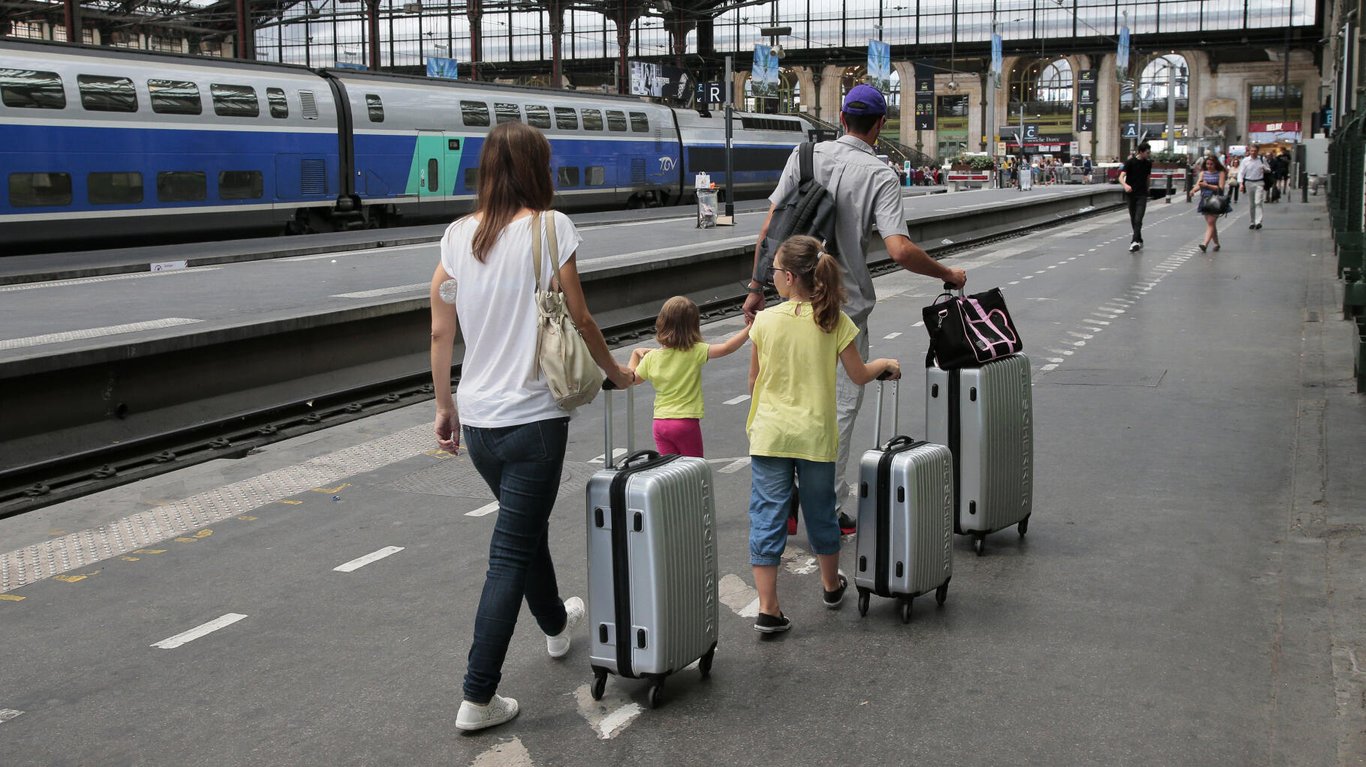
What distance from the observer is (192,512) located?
7.62m

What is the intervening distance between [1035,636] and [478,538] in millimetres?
2901

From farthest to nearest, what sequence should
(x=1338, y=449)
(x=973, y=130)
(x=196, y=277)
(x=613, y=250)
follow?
(x=973, y=130) < (x=613, y=250) < (x=196, y=277) < (x=1338, y=449)

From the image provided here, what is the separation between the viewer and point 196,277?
53.7ft

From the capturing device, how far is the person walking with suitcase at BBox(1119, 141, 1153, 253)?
24609mm

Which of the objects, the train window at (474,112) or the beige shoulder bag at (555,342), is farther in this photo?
the train window at (474,112)

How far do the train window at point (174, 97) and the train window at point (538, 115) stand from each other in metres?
10.4

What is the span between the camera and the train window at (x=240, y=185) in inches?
949

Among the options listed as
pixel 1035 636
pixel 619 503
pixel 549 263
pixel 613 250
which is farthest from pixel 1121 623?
pixel 613 250

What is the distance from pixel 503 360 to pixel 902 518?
6.06 feet

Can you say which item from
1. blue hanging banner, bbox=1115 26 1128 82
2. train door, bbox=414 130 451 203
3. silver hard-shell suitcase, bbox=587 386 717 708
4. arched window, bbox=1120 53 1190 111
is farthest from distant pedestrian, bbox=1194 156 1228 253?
arched window, bbox=1120 53 1190 111

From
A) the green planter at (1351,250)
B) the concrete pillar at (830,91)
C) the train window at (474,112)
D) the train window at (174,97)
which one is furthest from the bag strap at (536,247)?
the concrete pillar at (830,91)

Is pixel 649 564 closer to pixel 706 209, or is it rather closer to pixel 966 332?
pixel 966 332

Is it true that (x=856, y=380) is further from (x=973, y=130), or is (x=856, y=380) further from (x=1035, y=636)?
(x=973, y=130)

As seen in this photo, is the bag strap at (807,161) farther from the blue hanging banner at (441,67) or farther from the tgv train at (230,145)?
the blue hanging banner at (441,67)
